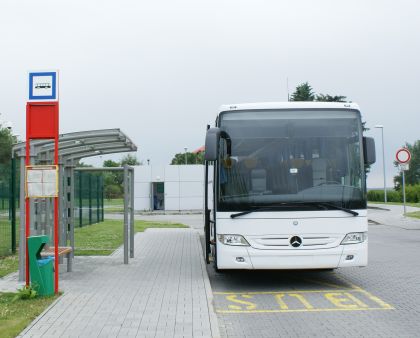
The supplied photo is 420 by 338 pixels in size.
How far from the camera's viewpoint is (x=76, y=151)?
37.5ft

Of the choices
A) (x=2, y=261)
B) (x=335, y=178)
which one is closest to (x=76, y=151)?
(x=2, y=261)

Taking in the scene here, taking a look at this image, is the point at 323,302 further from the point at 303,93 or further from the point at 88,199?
the point at 303,93

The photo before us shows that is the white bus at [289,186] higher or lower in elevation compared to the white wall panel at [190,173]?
lower

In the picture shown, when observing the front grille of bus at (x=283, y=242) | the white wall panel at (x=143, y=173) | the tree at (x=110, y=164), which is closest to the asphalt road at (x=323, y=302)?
the front grille of bus at (x=283, y=242)

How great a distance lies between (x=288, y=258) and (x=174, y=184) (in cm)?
3693

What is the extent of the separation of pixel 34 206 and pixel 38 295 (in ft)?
6.97

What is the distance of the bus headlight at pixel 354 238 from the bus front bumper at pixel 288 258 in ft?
0.21

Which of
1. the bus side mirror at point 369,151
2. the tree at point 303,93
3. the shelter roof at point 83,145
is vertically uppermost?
the tree at point 303,93

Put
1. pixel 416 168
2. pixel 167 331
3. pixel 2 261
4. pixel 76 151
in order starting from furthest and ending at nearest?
pixel 416 168 < pixel 2 261 < pixel 76 151 < pixel 167 331

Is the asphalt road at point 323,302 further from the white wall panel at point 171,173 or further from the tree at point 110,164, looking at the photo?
the tree at point 110,164

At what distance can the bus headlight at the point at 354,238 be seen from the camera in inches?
364

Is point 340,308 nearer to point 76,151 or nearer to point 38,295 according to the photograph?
point 38,295

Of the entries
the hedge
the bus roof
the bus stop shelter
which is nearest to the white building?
the hedge

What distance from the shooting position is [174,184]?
45.8 metres
